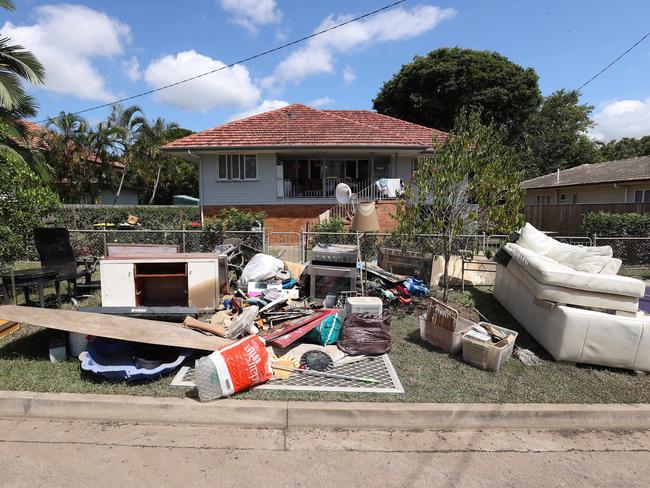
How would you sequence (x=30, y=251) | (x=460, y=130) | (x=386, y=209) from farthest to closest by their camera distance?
(x=386, y=209) < (x=30, y=251) < (x=460, y=130)

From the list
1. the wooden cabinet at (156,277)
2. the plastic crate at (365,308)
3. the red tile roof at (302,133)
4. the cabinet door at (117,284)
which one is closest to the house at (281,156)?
the red tile roof at (302,133)

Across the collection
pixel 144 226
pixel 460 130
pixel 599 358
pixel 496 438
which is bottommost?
pixel 496 438

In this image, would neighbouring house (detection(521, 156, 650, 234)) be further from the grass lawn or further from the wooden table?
the wooden table

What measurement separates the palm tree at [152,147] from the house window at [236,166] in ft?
→ 35.5

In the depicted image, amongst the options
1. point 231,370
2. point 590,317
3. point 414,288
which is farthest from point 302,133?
point 231,370

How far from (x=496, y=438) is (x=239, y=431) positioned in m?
2.16

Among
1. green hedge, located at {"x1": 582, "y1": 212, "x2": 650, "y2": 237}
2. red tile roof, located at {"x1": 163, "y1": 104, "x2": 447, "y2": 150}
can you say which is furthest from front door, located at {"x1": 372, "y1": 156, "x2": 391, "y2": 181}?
green hedge, located at {"x1": 582, "y1": 212, "x2": 650, "y2": 237}

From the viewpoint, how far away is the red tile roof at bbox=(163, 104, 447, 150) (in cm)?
1562

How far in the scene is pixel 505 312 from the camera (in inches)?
246

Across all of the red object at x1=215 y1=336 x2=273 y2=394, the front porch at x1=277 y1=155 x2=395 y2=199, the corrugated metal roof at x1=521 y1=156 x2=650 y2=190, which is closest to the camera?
the red object at x1=215 y1=336 x2=273 y2=394

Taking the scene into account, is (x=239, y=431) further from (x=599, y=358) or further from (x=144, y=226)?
(x=144, y=226)

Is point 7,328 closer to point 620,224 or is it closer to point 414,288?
point 414,288

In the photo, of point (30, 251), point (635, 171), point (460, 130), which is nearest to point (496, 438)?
point (460, 130)

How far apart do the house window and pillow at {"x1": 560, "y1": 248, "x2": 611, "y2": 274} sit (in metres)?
13.2
